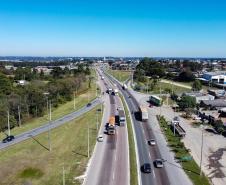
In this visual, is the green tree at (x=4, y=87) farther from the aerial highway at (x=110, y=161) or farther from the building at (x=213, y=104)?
the building at (x=213, y=104)

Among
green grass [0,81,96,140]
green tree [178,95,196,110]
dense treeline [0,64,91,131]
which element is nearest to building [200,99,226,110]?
green tree [178,95,196,110]

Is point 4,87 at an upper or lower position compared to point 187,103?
upper

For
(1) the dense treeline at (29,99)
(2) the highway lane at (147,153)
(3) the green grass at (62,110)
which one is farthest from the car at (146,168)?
(1) the dense treeline at (29,99)

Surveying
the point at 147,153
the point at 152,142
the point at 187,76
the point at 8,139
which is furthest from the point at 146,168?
the point at 187,76

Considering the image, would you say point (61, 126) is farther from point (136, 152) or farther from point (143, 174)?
point (143, 174)

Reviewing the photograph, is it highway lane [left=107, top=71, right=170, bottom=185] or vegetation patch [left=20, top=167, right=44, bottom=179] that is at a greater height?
highway lane [left=107, top=71, right=170, bottom=185]

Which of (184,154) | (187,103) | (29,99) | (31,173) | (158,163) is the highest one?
(29,99)

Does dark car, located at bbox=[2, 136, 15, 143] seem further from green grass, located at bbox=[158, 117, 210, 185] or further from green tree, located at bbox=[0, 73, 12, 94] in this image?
green tree, located at bbox=[0, 73, 12, 94]

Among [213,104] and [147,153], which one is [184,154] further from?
[213,104]
